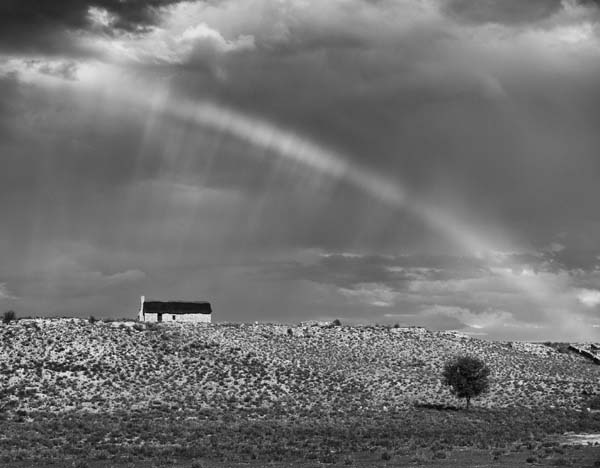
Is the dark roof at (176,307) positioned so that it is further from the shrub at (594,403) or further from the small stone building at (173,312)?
the shrub at (594,403)

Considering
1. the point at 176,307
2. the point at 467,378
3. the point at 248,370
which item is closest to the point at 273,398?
the point at 248,370

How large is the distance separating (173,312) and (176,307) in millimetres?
1142

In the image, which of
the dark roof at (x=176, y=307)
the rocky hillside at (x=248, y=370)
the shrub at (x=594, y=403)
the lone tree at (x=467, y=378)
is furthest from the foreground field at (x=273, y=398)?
the dark roof at (x=176, y=307)

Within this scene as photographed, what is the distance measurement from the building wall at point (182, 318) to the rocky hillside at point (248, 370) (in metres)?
7.35

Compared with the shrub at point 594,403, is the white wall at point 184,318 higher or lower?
higher

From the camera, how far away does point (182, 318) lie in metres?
114

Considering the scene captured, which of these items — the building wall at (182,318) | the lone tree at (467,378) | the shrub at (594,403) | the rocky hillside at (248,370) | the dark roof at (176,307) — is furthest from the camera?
the dark roof at (176,307)

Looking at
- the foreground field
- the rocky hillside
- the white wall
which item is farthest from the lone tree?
the white wall

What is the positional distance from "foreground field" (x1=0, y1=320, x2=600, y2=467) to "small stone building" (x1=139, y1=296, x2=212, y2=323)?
7.82 metres

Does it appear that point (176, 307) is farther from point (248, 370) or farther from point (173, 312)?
point (248, 370)

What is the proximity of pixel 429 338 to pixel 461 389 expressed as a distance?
118 feet

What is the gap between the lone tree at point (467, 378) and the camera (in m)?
78.5

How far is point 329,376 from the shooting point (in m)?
91.6

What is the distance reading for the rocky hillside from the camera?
259 feet
